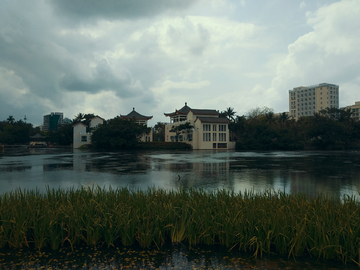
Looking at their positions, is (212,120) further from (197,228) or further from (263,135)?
(197,228)

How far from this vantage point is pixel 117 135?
56.3 metres

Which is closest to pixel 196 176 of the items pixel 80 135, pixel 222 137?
pixel 222 137

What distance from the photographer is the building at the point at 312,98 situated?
13312cm

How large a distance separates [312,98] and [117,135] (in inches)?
4572

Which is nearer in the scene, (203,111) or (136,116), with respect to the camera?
(203,111)

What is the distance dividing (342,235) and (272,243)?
1.10 meters

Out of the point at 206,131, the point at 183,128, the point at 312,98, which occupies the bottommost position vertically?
the point at 206,131

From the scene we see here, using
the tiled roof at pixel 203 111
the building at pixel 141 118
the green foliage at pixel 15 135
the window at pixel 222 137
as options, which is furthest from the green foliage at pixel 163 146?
the green foliage at pixel 15 135

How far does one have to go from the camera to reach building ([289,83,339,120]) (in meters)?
133

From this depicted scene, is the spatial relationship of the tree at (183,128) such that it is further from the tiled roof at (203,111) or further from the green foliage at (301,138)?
the green foliage at (301,138)

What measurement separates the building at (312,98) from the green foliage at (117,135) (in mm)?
93562

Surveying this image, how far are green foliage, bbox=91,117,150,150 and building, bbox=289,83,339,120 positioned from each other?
93.6 metres

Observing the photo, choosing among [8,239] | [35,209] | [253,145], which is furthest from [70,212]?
[253,145]

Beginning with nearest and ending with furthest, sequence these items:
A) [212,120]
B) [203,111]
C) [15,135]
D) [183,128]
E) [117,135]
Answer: [117,135] → [212,120] → [183,128] → [203,111] → [15,135]
